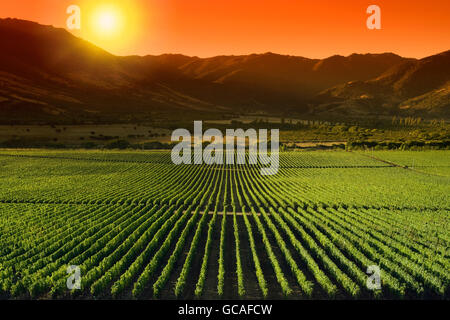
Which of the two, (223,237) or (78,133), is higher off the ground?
(78,133)

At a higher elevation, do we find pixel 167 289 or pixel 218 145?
pixel 218 145

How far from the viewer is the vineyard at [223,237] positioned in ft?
62.2

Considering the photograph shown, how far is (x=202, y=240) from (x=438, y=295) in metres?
16.3

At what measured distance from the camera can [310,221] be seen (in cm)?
3231

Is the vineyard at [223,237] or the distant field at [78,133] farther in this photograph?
the distant field at [78,133]

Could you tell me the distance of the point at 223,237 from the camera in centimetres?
2689

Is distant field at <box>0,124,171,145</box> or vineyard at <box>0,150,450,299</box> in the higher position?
distant field at <box>0,124,171,145</box>

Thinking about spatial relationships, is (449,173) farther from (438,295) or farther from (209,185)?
(438,295)

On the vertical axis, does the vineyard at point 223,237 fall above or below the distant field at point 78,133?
below

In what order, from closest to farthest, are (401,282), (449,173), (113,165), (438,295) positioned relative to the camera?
(438,295) < (401,282) < (449,173) < (113,165)

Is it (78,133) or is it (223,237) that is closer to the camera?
(223,237)

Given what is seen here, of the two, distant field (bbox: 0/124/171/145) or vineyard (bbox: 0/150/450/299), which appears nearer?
vineyard (bbox: 0/150/450/299)

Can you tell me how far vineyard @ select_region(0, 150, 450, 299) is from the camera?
19.0 m

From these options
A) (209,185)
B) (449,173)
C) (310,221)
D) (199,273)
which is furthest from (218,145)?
(199,273)
